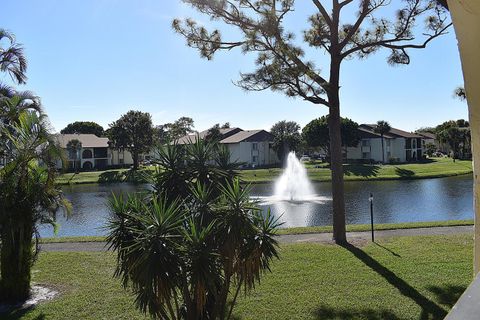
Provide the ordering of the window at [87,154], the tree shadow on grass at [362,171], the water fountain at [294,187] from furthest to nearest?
the window at [87,154], the tree shadow on grass at [362,171], the water fountain at [294,187]

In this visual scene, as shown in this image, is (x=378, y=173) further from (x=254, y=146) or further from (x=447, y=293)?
(x=447, y=293)

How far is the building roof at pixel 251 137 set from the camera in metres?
72.4

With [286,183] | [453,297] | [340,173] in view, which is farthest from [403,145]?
[453,297]

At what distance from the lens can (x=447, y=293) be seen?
7.96 meters

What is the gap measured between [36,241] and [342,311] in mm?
6249

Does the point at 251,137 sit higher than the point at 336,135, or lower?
higher

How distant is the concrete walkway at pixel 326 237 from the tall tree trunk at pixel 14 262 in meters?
4.28

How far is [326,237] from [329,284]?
5.10 metres

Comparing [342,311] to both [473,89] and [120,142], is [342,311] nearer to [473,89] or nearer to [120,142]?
[473,89]

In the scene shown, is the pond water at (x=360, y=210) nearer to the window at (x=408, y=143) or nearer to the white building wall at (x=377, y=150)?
the white building wall at (x=377, y=150)

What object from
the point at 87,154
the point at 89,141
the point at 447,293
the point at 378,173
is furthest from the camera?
the point at 89,141

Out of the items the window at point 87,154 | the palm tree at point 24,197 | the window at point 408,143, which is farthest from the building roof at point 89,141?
the palm tree at point 24,197

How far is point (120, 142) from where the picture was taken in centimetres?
6481

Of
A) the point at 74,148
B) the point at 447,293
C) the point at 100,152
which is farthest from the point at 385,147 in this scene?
the point at 447,293
